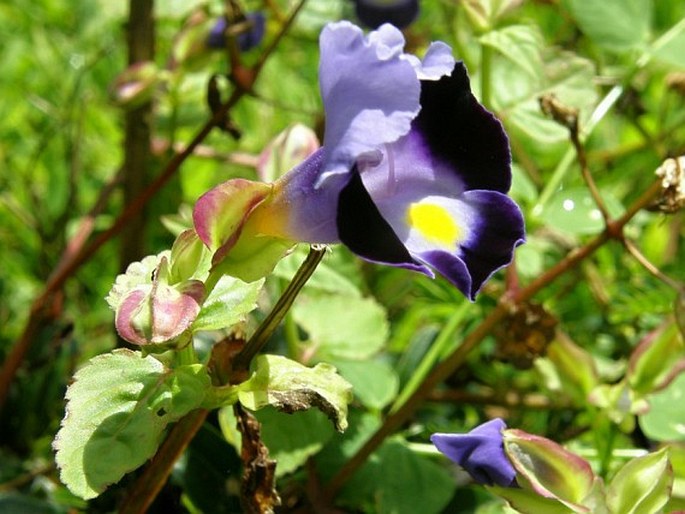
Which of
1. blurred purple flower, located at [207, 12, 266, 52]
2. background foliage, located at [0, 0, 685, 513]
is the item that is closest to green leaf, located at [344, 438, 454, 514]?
background foliage, located at [0, 0, 685, 513]

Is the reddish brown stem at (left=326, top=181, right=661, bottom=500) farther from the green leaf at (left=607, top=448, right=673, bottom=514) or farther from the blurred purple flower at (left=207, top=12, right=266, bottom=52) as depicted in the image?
the blurred purple flower at (left=207, top=12, right=266, bottom=52)

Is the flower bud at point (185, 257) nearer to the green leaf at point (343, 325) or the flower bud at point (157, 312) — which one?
the flower bud at point (157, 312)

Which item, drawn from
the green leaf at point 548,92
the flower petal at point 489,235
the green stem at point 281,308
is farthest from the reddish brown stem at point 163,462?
the green leaf at point 548,92

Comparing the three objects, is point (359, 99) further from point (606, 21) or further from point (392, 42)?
point (606, 21)

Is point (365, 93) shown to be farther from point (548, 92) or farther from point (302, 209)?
point (548, 92)

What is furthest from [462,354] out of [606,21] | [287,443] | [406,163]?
[606,21]

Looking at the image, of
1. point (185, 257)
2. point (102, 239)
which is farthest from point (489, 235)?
point (102, 239)

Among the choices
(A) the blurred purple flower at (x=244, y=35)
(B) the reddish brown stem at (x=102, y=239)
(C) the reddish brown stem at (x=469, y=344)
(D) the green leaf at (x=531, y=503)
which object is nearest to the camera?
(D) the green leaf at (x=531, y=503)
